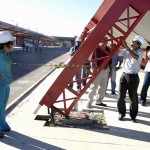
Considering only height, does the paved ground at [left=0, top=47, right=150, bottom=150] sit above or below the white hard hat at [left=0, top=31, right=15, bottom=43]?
below

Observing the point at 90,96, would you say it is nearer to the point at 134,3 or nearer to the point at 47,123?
A: the point at 47,123

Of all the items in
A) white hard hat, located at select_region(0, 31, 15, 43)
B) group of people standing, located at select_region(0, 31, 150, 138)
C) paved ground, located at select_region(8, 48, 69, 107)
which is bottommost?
paved ground, located at select_region(8, 48, 69, 107)

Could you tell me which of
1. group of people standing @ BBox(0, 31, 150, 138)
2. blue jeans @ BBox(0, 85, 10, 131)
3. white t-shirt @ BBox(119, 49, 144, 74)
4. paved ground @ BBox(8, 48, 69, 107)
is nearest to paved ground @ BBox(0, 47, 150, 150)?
blue jeans @ BBox(0, 85, 10, 131)

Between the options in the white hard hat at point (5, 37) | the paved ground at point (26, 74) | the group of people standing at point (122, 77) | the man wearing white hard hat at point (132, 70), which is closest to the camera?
the white hard hat at point (5, 37)

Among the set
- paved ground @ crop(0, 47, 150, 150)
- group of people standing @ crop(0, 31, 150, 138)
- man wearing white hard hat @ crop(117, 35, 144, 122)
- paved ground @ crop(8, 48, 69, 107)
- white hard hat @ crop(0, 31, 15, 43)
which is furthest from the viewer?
paved ground @ crop(8, 48, 69, 107)

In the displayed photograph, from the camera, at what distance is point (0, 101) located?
5.20 metres

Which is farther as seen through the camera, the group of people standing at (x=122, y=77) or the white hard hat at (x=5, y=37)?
the group of people standing at (x=122, y=77)

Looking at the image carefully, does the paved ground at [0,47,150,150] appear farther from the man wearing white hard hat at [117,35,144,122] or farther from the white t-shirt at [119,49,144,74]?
the white t-shirt at [119,49,144,74]

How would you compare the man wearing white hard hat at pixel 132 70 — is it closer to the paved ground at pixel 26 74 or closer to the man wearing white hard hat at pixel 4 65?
the paved ground at pixel 26 74

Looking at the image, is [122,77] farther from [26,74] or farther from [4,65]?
[26,74]

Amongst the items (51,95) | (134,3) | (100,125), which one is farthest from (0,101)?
(134,3)

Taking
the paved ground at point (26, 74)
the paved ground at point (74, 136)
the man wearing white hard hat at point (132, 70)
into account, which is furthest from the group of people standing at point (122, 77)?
the paved ground at point (26, 74)

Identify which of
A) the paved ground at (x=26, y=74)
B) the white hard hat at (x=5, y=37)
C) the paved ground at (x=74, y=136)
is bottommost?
the paved ground at (x=74, y=136)

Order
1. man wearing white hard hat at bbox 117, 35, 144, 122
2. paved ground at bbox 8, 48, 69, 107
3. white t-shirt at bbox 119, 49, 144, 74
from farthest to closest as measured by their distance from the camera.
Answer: paved ground at bbox 8, 48, 69, 107 → white t-shirt at bbox 119, 49, 144, 74 → man wearing white hard hat at bbox 117, 35, 144, 122
